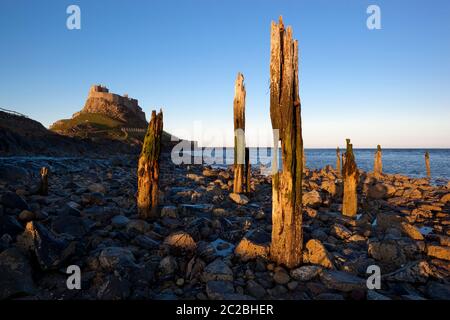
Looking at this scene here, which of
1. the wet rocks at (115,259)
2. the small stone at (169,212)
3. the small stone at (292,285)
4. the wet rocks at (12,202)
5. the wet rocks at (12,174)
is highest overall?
the wet rocks at (12,174)

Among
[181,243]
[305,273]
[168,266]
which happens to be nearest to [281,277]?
[305,273]

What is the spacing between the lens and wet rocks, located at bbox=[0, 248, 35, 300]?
13.4 ft

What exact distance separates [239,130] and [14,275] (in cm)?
1015

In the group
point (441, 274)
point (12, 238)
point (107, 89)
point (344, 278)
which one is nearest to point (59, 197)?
point (12, 238)

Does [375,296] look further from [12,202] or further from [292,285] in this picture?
[12,202]

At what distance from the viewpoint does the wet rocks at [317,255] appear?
536 cm

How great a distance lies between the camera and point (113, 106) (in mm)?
95500

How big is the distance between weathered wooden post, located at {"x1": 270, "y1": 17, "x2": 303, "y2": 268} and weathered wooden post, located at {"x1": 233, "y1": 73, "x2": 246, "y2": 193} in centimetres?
749

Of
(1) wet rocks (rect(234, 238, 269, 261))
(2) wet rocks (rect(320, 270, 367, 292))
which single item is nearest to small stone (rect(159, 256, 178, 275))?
(1) wet rocks (rect(234, 238, 269, 261))

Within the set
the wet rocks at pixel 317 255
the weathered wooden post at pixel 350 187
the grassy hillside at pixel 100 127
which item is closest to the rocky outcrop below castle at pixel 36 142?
the grassy hillside at pixel 100 127

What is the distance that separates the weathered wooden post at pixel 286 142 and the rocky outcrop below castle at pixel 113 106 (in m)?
87.8

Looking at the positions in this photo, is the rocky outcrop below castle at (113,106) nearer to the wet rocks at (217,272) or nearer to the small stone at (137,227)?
the small stone at (137,227)
